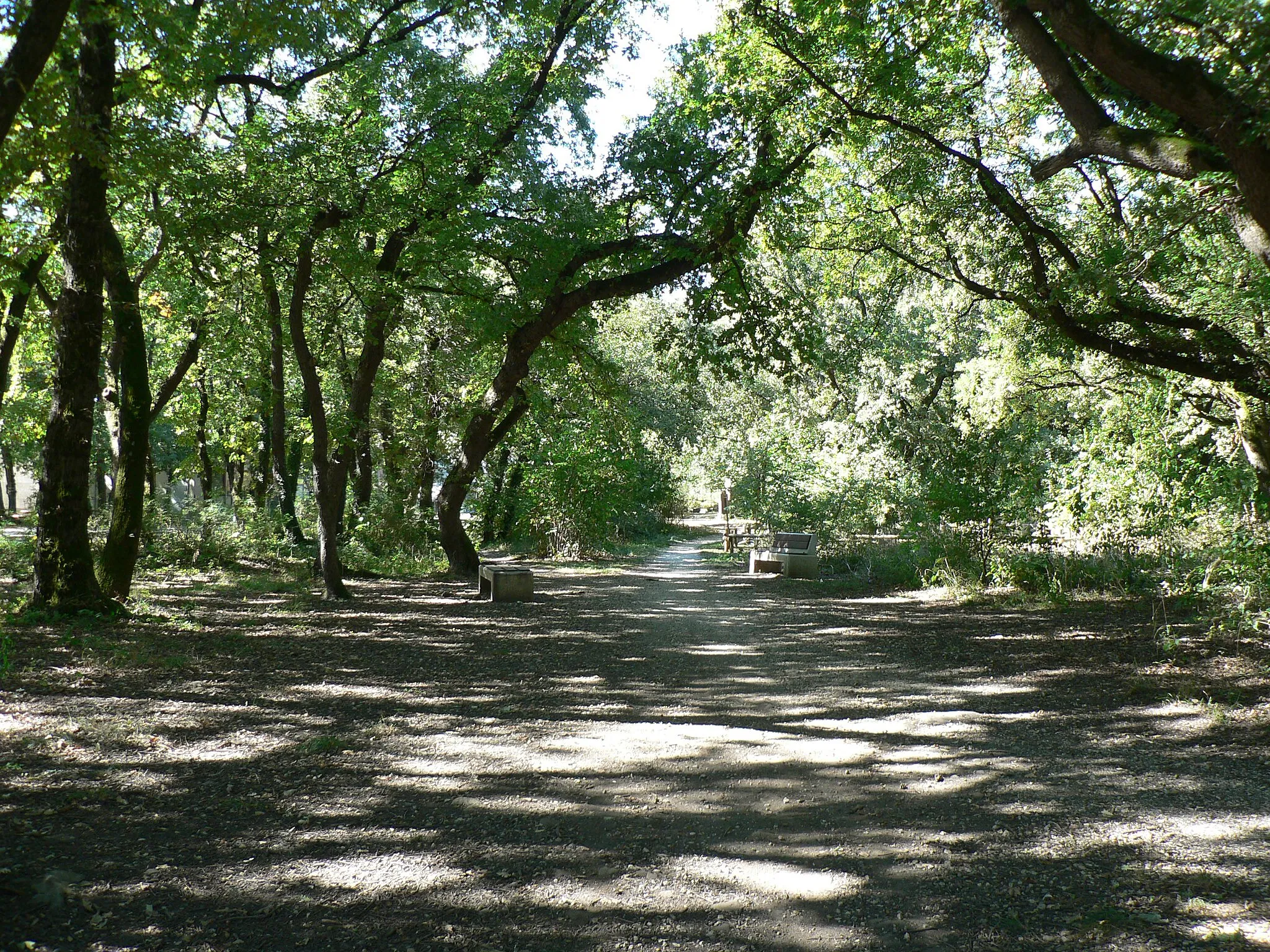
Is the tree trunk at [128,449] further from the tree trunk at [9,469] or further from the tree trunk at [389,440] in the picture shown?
the tree trunk at [9,469]

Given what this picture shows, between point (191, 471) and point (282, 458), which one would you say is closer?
point (282, 458)

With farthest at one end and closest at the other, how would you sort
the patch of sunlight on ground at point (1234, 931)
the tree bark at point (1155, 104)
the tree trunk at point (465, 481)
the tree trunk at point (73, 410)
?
1. the tree trunk at point (465, 481)
2. the tree trunk at point (73, 410)
3. the tree bark at point (1155, 104)
4. the patch of sunlight on ground at point (1234, 931)

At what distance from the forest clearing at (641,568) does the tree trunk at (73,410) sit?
1.8 inches

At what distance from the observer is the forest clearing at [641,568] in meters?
3.65

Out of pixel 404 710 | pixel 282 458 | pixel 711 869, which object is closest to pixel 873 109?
pixel 404 710

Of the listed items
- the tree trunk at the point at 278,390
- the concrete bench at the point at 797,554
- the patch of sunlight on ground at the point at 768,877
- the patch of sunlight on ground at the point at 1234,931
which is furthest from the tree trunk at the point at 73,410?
the concrete bench at the point at 797,554

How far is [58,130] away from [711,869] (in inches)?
233

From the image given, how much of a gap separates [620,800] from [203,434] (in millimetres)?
26224

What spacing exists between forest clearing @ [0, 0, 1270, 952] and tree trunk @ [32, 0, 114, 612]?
0.15 ft

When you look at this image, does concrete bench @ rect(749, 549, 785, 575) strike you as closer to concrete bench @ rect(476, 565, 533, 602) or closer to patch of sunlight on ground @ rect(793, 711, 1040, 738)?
concrete bench @ rect(476, 565, 533, 602)

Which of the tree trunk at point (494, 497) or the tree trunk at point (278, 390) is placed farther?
the tree trunk at point (494, 497)

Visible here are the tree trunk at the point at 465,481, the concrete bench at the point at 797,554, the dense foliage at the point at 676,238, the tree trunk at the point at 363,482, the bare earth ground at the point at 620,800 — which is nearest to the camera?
the bare earth ground at the point at 620,800

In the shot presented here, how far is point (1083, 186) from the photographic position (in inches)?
427

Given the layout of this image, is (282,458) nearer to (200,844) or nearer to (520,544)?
(520,544)
